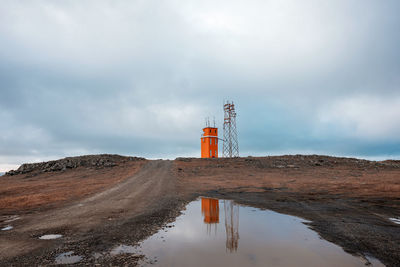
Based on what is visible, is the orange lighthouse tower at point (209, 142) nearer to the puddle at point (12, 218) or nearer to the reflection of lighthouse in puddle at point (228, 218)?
the reflection of lighthouse in puddle at point (228, 218)

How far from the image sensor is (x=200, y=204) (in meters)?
14.1

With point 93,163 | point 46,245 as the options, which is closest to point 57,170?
point 93,163

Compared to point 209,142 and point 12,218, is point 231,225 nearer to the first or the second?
point 12,218

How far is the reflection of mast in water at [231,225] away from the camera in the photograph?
7073 mm

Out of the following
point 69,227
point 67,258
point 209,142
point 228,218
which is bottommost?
point 67,258

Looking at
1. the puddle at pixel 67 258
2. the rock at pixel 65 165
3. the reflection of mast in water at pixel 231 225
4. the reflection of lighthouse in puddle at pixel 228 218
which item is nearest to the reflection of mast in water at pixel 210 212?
the reflection of lighthouse in puddle at pixel 228 218

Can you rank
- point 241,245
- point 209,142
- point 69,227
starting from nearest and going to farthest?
point 241,245 < point 69,227 < point 209,142

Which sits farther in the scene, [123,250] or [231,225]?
[231,225]

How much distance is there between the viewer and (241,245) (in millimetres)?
6965

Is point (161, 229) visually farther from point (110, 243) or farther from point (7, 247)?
point (7, 247)

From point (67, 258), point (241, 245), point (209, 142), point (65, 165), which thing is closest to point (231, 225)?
point (241, 245)

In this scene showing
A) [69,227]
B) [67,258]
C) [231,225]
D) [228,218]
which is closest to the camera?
[67,258]

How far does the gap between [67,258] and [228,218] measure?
6570mm

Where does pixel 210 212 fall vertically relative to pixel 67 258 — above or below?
above
